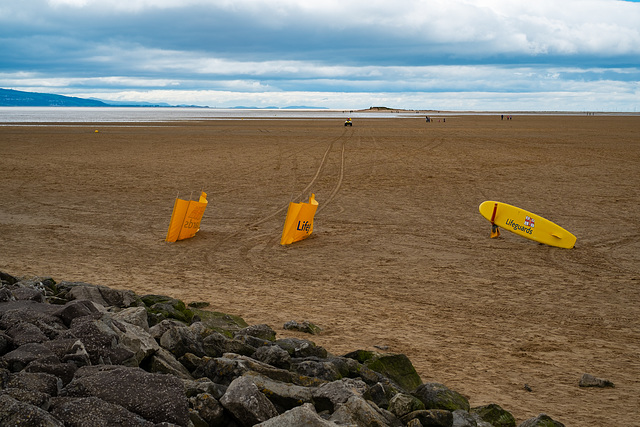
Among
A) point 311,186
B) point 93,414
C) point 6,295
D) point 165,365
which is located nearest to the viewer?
point 93,414

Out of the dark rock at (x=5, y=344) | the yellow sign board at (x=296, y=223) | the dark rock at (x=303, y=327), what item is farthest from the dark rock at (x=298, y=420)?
the yellow sign board at (x=296, y=223)

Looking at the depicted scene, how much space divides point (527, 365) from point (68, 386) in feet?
14.8

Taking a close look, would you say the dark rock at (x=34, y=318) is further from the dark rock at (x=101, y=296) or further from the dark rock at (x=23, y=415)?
the dark rock at (x=23, y=415)

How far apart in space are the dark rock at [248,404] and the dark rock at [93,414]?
2.27 feet

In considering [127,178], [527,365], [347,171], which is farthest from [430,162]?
[527,365]

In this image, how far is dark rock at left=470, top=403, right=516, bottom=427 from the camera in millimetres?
5164

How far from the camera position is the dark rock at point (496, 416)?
516cm

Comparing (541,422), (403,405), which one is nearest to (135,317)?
(403,405)

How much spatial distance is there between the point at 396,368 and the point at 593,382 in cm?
190

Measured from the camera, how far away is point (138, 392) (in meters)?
4.18

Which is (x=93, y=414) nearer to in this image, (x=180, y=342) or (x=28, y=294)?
(x=180, y=342)

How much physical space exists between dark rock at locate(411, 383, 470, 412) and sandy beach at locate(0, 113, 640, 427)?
370 millimetres

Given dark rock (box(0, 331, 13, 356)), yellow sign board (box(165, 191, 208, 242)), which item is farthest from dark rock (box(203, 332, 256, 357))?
yellow sign board (box(165, 191, 208, 242))

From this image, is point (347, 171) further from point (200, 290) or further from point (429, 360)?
point (429, 360)
